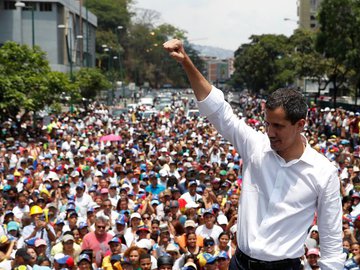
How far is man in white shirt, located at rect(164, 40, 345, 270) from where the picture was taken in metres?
3.15

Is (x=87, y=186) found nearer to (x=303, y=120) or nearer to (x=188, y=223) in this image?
(x=188, y=223)

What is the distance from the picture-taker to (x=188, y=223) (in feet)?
30.9

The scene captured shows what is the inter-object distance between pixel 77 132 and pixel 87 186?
14854mm

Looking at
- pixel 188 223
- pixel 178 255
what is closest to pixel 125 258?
Answer: pixel 178 255

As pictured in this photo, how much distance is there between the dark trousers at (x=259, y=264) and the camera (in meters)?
3.21

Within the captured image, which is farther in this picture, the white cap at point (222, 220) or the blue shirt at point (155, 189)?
the blue shirt at point (155, 189)

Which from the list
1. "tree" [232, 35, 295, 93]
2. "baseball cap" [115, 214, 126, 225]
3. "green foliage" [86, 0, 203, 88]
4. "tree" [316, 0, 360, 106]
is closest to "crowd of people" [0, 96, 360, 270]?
"baseball cap" [115, 214, 126, 225]

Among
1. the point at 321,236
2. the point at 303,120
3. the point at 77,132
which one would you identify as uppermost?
the point at 303,120

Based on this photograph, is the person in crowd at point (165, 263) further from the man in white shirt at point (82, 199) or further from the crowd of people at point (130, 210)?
the man in white shirt at point (82, 199)

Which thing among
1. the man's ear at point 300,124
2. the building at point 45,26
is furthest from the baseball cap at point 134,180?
the building at point 45,26

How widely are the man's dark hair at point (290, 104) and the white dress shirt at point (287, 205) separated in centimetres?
19

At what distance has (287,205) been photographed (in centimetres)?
318

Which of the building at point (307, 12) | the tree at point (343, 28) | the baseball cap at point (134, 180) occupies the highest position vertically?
the building at point (307, 12)

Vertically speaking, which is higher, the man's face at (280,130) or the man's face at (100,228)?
the man's face at (280,130)
